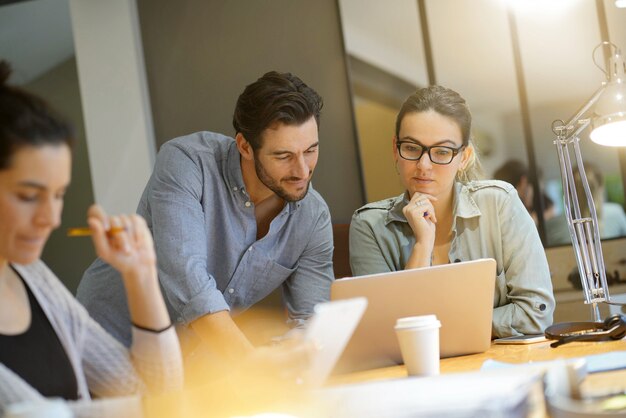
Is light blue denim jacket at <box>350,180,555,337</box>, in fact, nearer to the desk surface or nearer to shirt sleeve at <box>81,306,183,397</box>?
the desk surface

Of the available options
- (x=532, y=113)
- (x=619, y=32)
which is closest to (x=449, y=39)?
(x=532, y=113)

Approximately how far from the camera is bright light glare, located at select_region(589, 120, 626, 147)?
2.15m

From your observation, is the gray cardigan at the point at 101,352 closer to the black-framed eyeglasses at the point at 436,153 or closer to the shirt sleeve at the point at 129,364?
the shirt sleeve at the point at 129,364

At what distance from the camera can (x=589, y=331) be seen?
1905mm

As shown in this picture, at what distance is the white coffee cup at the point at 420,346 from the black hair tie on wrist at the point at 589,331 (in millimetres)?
378

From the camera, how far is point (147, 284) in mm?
1429

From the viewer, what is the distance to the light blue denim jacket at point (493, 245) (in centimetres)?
224

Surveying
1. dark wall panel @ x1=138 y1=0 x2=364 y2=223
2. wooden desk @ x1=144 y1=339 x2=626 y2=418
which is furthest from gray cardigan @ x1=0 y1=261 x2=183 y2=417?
dark wall panel @ x1=138 y1=0 x2=364 y2=223

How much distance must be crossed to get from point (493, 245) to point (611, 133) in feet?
1.53

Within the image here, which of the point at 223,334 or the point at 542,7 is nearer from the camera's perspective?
the point at 223,334

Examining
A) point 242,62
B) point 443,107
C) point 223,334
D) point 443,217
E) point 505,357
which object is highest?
point 242,62

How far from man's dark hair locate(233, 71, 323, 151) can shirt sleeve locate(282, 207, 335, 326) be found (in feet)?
1.16

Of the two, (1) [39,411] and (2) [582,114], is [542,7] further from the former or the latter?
(1) [39,411]

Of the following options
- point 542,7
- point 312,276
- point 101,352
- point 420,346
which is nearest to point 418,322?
point 420,346
